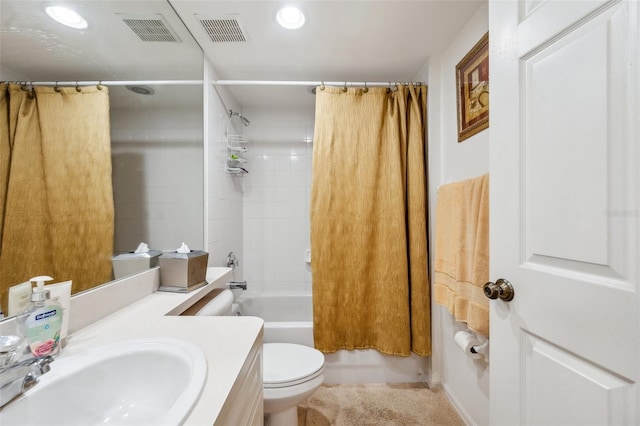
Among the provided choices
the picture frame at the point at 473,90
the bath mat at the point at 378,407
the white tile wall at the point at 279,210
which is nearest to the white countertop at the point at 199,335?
the bath mat at the point at 378,407

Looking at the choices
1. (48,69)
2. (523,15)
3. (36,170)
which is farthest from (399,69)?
(36,170)

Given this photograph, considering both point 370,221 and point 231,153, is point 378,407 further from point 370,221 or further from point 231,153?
point 231,153

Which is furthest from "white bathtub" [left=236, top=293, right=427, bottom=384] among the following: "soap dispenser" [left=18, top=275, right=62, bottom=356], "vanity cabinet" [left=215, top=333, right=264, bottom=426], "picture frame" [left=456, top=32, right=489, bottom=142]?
"picture frame" [left=456, top=32, right=489, bottom=142]

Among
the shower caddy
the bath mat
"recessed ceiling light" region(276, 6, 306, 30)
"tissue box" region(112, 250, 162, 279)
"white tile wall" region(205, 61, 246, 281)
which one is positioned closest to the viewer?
"tissue box" region(112, 250, 162, 279)

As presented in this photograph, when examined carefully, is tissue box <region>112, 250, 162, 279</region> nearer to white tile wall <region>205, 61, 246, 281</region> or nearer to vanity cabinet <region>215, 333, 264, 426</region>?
white tile wall <region>205, 61, 246, 281</region>

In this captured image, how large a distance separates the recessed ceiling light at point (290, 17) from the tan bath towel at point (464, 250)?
122cm

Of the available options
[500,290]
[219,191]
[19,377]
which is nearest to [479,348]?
[500,290]

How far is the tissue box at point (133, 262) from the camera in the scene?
96cm

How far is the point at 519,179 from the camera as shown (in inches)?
28.6

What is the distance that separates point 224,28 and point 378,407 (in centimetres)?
243

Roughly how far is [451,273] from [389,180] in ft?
2.43

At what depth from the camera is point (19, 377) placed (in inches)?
19.0

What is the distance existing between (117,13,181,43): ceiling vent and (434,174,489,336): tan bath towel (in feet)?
5.50

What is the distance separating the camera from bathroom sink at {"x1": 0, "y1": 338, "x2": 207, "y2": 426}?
505 millimetres
